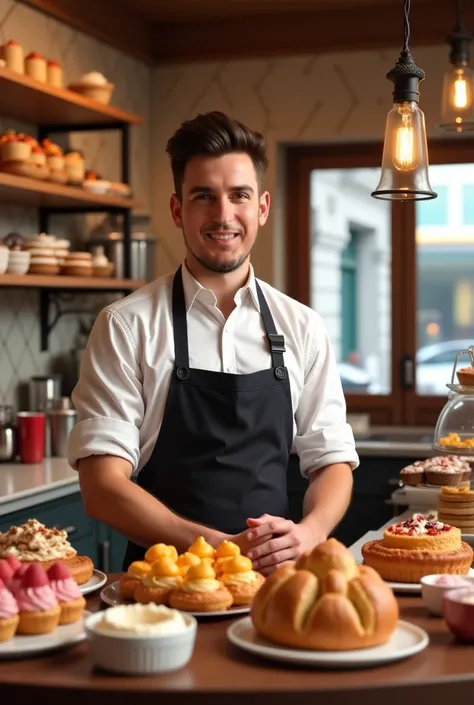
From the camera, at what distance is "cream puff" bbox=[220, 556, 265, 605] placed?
5.80ft

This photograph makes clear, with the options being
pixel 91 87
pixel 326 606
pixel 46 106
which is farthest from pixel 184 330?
pixel 91 87

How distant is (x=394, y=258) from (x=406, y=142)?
307 cm

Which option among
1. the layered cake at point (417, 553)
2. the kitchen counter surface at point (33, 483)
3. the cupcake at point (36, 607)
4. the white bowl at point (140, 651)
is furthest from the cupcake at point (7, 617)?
the kitchen counter surface at point (33, 483)

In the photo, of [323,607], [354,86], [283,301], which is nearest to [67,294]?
[354,86]

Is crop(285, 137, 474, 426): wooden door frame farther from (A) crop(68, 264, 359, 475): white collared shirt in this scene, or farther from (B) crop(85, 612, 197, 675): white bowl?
(B) crop(85, 612, 197, 675): white bowl

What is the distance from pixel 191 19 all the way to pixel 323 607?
4.45 metres

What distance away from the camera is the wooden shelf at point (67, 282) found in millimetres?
3977

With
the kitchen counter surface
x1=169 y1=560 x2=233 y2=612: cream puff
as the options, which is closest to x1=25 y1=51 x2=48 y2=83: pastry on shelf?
the kitchen counter surface

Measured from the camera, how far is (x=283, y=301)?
2.70 m

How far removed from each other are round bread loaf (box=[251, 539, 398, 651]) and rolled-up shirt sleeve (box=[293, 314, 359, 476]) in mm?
974

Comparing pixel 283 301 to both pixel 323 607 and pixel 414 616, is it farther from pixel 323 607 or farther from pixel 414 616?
pixel 323 607

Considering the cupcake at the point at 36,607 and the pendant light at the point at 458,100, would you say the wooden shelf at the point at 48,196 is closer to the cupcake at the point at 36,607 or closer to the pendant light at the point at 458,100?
the pendant light at the point at 458,100

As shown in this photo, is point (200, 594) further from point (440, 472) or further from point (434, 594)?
point (440, 472)

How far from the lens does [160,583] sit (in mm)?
1756
